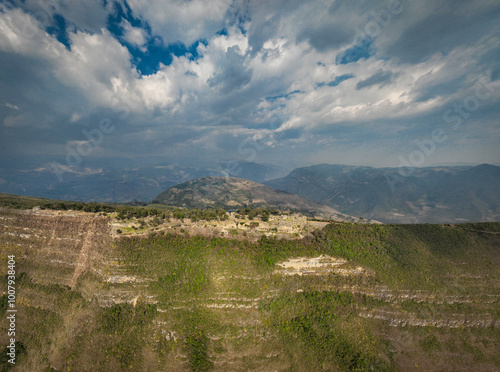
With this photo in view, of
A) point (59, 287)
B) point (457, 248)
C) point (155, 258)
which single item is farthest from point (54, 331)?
point (457, 248)

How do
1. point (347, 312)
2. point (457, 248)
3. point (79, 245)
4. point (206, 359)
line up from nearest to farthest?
point (206, 359), point (347, 312), point (79, 245), point (457, 248)

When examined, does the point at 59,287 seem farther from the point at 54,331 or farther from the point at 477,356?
the point at 477,356

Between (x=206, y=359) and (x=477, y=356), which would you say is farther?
(x=477, y=356)

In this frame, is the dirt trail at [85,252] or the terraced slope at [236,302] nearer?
the terraced slope at [236,302]

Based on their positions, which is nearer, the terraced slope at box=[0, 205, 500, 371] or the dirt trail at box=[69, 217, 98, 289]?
the terraced slope at box=[0, 205, 500, 371]

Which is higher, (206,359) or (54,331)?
(54,331)
